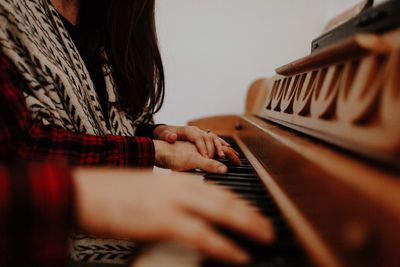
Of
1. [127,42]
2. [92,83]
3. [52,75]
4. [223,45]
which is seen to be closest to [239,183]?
[52,75]

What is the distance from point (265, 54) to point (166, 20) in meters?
0.88

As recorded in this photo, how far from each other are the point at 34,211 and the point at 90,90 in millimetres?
815

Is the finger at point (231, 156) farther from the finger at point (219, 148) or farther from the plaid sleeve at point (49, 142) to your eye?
the plaid sleeve at point (49, 142)

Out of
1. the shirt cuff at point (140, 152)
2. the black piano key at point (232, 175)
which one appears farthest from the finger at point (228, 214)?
the shirt cuff at point (140, 152)

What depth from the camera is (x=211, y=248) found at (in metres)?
0.39

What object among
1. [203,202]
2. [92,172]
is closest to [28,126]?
[92,172]

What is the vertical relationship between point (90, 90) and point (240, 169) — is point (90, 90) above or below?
above

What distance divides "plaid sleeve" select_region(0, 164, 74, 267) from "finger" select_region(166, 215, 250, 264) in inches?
4.8

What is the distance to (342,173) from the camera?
44 centimetres

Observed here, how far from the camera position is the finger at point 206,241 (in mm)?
389

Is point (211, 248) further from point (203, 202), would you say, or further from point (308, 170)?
point (308, 170)

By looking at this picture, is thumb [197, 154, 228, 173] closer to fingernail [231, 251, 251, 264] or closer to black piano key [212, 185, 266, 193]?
black piano key [212, 185, 266, 193]

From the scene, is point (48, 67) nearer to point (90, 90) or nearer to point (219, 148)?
point (90, 90)

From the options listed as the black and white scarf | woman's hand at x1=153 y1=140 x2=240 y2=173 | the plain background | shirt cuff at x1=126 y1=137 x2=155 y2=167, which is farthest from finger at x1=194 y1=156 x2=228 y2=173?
the plain background
